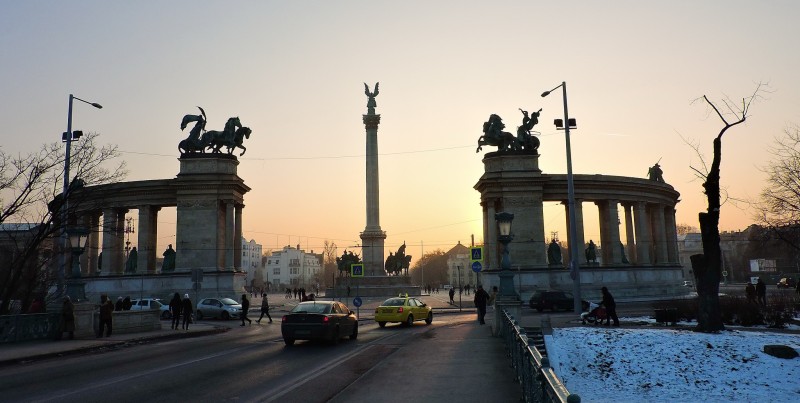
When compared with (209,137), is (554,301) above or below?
below

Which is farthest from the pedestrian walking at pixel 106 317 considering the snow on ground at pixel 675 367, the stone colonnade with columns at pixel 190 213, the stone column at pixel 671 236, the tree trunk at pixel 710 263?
the stone column at pixel 671 236

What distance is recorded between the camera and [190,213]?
49.1 meters

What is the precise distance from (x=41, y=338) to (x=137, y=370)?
10.7 metres

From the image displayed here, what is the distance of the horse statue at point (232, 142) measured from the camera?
5144 centimetres

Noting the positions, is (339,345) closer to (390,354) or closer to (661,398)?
(390,354)

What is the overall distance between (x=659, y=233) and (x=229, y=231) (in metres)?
40.4

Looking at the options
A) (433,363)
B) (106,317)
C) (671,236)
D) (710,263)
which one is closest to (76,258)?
(106,317)

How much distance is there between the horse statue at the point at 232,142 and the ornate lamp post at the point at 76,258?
28710 mm

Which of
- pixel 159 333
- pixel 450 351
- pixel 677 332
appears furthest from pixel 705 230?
pixel 159 333

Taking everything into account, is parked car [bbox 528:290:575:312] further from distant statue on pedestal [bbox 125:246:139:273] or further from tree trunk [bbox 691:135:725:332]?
distant statue on pedestal [bbox 125:246:139:273]

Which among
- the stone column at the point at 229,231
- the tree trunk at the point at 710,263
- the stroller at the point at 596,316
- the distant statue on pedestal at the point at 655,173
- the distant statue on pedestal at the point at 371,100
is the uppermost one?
the distant statue on pedestal at the point at 371,100

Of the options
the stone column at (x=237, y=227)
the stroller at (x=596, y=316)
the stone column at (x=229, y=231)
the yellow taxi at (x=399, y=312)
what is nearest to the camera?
the stroller at (x=596, y=316)

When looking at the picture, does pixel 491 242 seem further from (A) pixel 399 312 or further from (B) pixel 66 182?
(B) pixel 66 182

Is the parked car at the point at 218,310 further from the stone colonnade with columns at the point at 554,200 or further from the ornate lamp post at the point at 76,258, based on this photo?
the stone colonnade with columns at the point at 554,200
